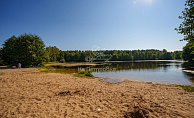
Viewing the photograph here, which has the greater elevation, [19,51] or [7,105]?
[19,51]

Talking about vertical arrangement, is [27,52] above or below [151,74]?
above

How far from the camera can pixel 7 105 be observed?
20.3 ft

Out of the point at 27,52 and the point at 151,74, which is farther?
the point at 27,52

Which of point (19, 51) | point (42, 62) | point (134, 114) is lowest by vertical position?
point (134, 114)

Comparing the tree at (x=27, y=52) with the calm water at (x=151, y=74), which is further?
the tree at (x=27, y=52)

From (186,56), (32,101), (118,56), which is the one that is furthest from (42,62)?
(118,56)

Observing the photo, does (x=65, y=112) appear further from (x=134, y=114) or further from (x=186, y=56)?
(x=186, y=56)

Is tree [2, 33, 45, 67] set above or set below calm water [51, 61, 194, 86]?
above

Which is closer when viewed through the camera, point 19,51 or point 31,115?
point 31,115

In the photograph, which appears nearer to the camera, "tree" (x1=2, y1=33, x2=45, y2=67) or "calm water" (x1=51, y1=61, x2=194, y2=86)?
"calm water" (x1=51, y1=61, x2=194, y2=86)

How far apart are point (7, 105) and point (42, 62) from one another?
33.1m

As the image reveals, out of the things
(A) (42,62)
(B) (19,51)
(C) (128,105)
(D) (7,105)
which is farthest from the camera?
(A) (42,62)

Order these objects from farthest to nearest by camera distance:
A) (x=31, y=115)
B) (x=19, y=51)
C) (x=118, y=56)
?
(x=118, y=56), (x=19, y=51), (x=31, y=115)

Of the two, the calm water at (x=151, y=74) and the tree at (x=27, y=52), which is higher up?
the tree at (x=27, y=52)
